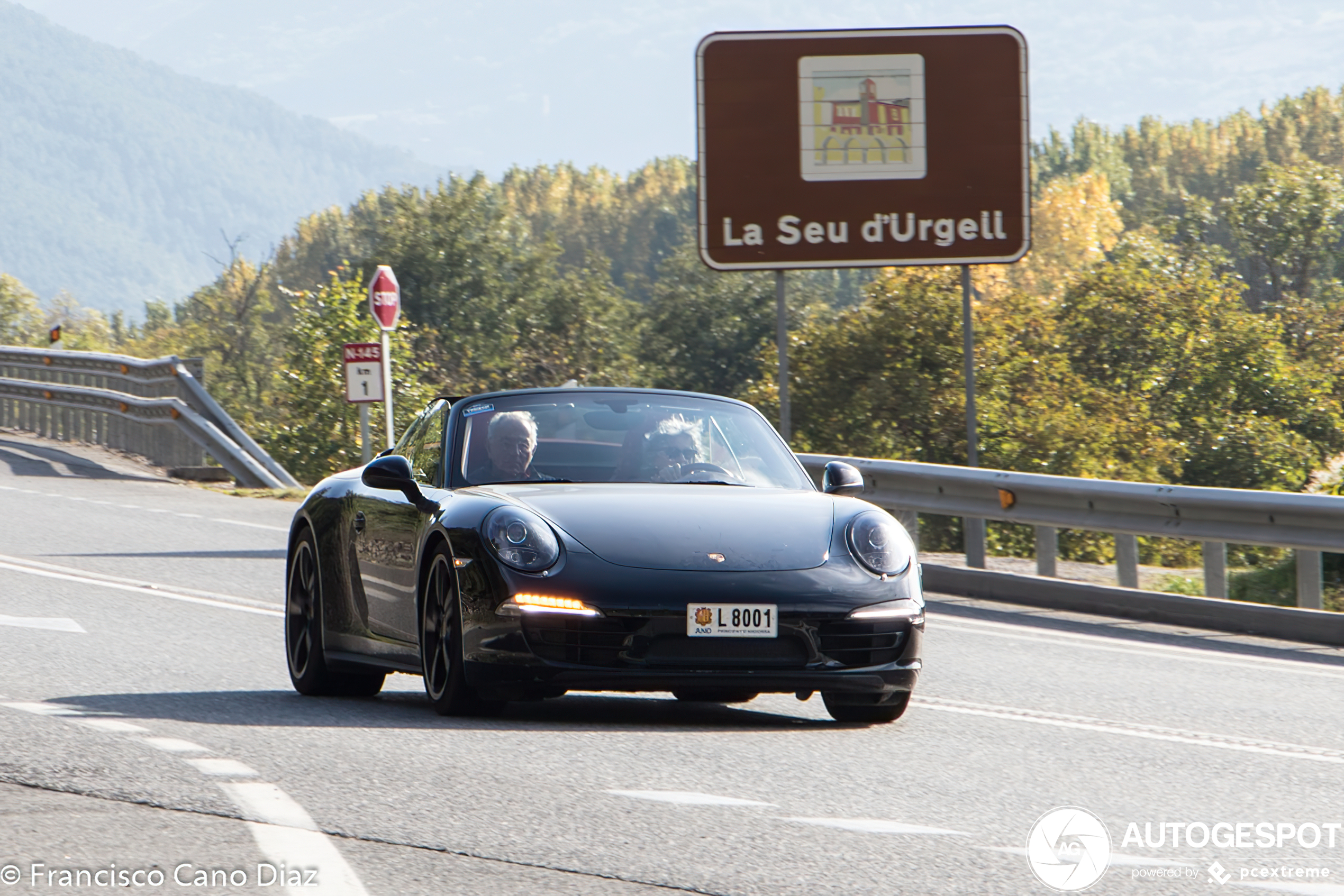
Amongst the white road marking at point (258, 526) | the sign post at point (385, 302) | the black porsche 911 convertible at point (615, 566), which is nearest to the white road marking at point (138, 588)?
the white road marking at point (258, 526)

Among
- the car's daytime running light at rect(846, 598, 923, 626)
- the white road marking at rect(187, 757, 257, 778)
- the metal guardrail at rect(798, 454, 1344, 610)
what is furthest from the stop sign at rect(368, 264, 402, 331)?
the white road marking at rect(187, 757, 257, 778)

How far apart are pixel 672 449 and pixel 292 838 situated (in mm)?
3103

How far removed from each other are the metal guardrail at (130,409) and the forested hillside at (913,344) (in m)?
10.8

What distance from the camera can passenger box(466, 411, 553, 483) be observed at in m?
7.39

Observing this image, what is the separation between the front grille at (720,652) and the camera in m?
6.46

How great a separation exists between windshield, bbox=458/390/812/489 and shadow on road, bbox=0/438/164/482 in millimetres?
15186

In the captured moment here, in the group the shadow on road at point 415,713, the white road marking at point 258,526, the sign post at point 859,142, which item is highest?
the sign post at point 859,142

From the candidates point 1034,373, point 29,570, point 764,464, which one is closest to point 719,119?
point 29,570

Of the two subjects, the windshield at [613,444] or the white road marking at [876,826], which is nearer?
the white road marking at [876,826]

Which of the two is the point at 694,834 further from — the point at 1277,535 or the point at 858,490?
the point at 1277,535

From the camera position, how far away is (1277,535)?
11086mm

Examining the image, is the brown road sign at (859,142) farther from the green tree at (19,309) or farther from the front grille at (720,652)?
the green tree at (19,309)

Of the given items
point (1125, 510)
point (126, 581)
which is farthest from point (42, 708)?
point (1125, 510)

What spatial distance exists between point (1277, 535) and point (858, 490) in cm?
449
